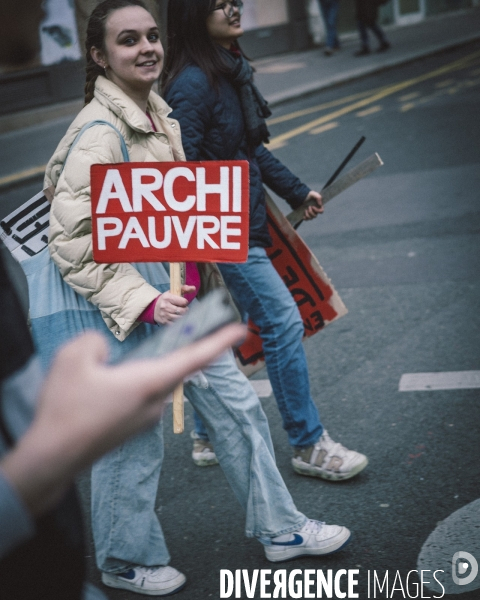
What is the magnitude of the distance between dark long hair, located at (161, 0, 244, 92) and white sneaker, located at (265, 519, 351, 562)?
1.67m

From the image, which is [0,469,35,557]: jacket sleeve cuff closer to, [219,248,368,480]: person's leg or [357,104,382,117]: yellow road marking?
[219,248,368,480]: person's leg

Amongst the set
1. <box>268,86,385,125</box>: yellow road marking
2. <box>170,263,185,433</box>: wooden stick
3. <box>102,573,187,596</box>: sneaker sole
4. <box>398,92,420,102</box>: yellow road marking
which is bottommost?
<box>268,86,385,125</box>: yellow road marking

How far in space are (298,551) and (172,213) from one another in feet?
3.99

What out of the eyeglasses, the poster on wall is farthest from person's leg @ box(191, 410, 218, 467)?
the poster on wall

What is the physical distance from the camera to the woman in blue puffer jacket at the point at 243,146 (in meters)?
3.16

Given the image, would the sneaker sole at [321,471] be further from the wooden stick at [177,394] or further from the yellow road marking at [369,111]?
the yellow road marking at [369,111]

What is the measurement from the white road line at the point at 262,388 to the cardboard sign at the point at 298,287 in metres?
0.58

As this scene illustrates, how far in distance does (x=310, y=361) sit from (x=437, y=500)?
5.38 feet

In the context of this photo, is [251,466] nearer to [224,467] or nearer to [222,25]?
[224,467]

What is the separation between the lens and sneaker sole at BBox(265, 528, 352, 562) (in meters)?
2.79

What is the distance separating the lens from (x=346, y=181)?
3.67m

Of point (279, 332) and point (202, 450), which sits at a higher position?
point (279, 332)

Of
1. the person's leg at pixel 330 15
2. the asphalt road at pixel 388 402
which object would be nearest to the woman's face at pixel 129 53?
the asphalt road at pixel 388 402

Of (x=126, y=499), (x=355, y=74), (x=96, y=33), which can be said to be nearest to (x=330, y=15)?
(x=355, y=74)
